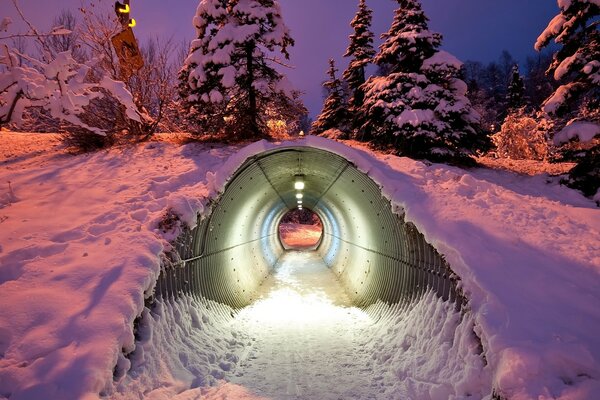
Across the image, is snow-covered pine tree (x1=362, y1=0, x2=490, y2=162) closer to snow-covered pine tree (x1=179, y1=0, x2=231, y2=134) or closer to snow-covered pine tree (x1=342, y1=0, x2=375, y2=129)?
snow-covered pine tree (x1=179, y1=0, x2=231, y2=134)

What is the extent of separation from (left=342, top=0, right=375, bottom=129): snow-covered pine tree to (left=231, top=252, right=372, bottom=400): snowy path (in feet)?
54.7

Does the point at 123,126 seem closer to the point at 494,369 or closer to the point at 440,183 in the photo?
the point at 440,183

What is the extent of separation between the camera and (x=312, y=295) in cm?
1038

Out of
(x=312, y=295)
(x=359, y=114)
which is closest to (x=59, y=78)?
(x=312, y=295)

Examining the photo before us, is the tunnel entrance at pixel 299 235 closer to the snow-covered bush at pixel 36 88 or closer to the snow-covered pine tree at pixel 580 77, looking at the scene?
the snow-covered pine tree at pixel 580 77

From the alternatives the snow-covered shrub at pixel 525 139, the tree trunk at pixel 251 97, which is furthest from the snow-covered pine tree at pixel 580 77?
the snow-covered shrub at pixel 525 139

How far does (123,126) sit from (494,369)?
1267cm

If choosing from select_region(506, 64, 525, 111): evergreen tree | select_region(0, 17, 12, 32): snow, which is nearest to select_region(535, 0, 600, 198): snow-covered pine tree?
select_region(0, 17, 12, 32): snow

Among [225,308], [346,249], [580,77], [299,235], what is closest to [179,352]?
[225,308]

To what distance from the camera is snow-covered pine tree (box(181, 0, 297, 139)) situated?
11.9 metres

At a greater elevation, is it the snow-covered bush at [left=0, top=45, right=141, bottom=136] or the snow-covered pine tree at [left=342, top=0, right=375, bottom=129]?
the snow-covered pine tree at [left=342, top=0, right=375, bottom=129]

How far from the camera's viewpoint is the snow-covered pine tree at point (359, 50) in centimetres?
2419

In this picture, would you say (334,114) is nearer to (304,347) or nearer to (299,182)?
(299,182)

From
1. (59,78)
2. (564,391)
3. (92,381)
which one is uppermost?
(59,78)
